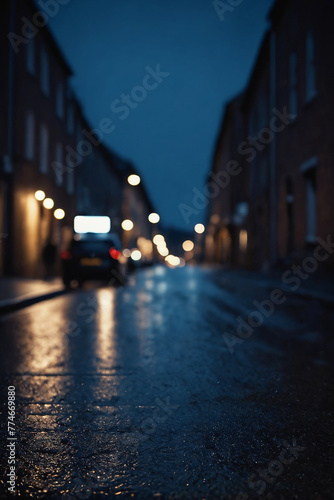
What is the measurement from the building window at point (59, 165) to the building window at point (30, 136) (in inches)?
147

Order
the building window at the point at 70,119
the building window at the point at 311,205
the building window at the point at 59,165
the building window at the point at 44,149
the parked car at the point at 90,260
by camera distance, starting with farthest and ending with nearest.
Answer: the building window at the point at 70,119, the building window at the point at 59,165, the building window at the point at 44,149, the parked car at the point at 90,260, the building window at the point at 311,205

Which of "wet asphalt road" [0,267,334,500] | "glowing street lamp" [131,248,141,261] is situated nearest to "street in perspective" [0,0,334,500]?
"wet asphalt road" [0,267,334,500]

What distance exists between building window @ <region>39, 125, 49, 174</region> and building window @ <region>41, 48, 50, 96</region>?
5.88 feet

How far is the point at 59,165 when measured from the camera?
2619cm

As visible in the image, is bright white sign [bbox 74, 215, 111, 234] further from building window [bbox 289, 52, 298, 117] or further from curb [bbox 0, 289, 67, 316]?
curb [bbox 0, 289, 67, 316]

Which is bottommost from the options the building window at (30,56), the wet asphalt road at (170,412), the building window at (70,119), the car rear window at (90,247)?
the wet asphalt road at (170,412)

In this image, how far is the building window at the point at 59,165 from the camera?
2558 cm

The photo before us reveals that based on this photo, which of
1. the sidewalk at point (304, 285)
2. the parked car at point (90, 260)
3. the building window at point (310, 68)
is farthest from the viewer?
the parked car at point (90, 260)

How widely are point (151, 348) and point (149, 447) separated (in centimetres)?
319

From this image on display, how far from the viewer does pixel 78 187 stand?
31562mm

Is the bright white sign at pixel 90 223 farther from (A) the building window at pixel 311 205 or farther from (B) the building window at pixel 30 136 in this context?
(A) the building window at pixel 311 205

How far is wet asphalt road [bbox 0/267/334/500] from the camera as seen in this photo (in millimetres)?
2465

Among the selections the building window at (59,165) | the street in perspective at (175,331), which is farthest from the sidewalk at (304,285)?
the building window at (59,165)

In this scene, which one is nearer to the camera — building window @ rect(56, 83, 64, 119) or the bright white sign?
building window @ rect(56, 83, 64, 119)
